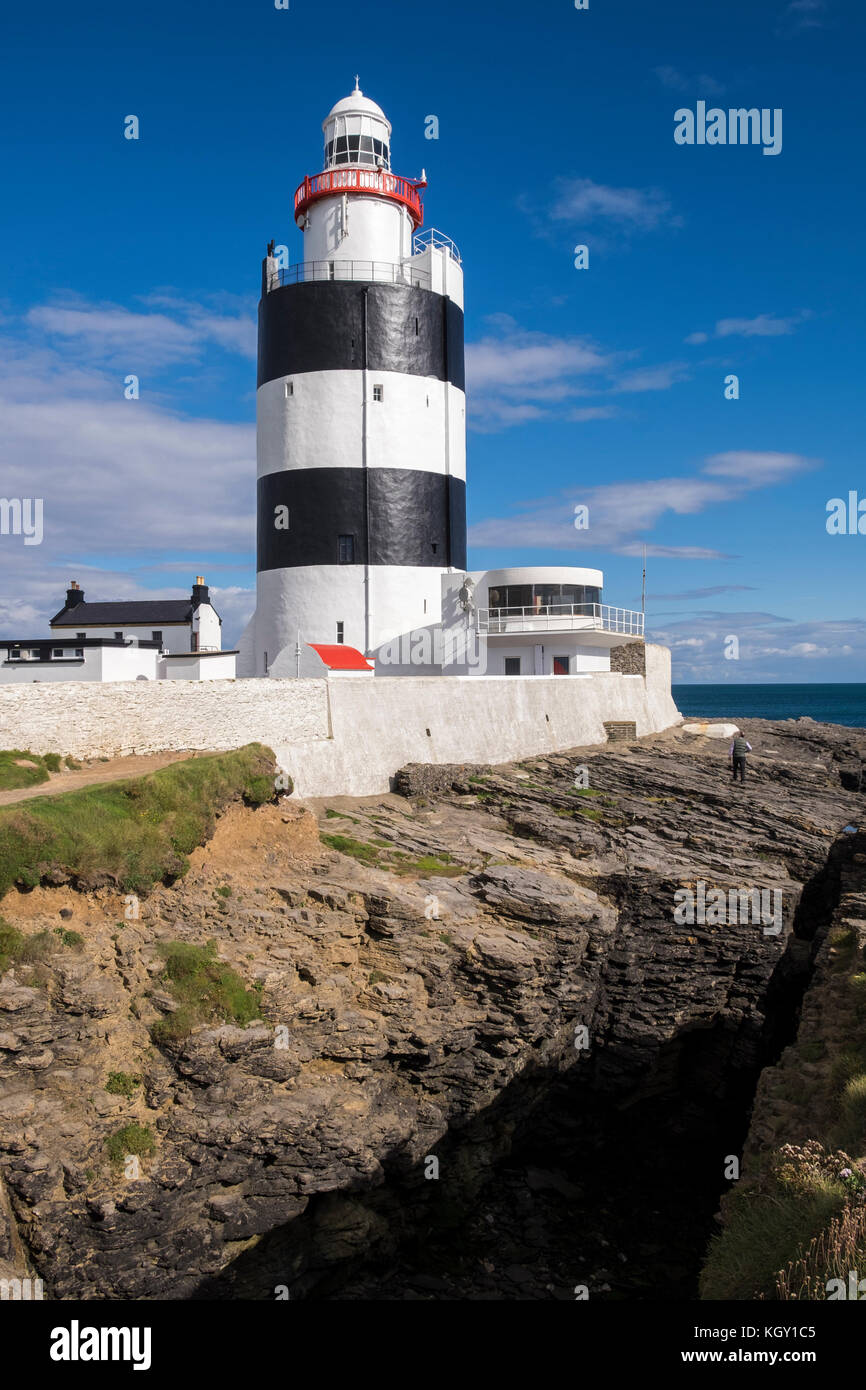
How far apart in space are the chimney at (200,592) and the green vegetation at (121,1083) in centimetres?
2885

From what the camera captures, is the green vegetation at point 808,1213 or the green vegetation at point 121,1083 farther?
the green vegetation at point 121,1083

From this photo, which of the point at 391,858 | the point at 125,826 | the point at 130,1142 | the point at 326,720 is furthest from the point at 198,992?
the point at 326,720

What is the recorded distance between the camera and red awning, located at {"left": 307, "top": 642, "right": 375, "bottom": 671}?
95.7ft

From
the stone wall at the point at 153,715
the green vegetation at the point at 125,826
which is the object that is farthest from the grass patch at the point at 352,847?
the stone wall at the point at 153,715

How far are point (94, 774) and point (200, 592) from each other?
2303cm

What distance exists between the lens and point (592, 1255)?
18.2m

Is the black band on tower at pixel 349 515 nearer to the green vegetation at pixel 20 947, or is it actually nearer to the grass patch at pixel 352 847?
the grass patch at pixel 352 847

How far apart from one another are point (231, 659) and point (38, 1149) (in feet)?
74.8

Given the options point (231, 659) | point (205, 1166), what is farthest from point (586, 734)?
point (205, 1166)

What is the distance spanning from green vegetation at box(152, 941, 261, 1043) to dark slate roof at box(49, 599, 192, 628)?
82.8ft

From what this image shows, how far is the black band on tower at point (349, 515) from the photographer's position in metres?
35.4

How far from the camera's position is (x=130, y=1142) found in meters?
14.6
